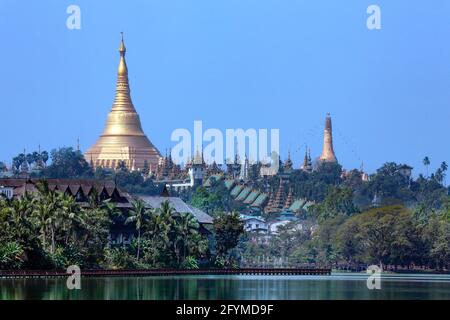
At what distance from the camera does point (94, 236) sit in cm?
10262

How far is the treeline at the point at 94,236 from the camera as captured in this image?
93.6 m

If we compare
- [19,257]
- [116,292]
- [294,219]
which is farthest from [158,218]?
[294,219]

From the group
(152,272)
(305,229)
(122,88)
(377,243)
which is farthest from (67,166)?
(152,272)

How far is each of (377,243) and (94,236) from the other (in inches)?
1342

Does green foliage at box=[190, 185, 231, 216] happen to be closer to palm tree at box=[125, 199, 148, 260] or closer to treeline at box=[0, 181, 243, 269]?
treeline at box=[0, 181, 243, 269]

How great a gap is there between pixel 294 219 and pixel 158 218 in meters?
70.5

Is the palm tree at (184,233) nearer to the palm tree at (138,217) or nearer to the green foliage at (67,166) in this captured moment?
the palm tree at (138,217)

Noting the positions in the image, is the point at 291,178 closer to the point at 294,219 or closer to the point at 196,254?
the point at 294,219

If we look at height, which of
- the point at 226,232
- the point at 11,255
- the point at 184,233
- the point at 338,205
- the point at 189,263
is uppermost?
the point at 338,205

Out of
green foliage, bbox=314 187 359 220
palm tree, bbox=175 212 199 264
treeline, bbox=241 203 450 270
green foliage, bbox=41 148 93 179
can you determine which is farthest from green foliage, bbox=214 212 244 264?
green foliage, bbox=41 148 93 179

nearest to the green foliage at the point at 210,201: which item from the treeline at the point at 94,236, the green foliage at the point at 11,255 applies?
the treeline at the point at 94,236

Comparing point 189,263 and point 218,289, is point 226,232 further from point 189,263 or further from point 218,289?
point 218,289

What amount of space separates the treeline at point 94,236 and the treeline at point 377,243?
15587 millimetres
